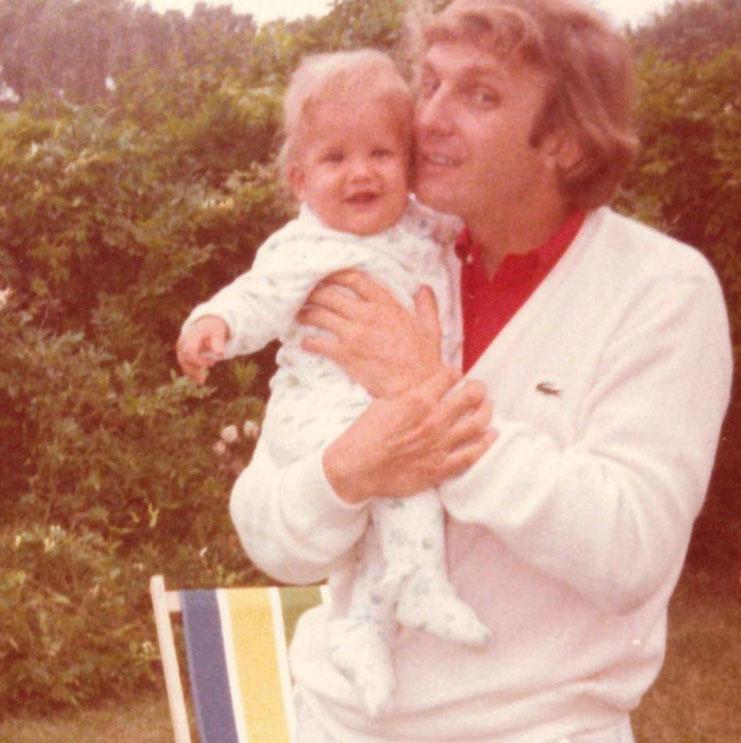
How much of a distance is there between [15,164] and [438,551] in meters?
4.07

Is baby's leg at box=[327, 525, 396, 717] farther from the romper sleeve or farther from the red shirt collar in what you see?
the red shirt collar

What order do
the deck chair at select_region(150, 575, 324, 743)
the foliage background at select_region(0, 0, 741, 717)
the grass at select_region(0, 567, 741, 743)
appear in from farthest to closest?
the foliage background at select_region(0, 0, 741, 717)
the grass at select_region(0, 567, 741, 743)
the deck chair at select_region(150, 575, 324, 743)

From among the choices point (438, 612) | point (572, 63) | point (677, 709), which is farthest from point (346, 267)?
point (677, 709)

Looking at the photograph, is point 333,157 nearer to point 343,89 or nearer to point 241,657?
point 343,89

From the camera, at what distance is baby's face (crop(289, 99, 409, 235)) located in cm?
237

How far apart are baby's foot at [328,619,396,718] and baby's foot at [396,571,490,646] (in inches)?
2.4

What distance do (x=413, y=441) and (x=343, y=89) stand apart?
0.66 meters

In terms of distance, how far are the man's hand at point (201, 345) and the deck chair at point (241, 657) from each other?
1311mm

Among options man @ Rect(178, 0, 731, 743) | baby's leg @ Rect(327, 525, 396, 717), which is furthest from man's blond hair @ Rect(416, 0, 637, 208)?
baby's leg @ Rect(327, 525, 396, 717)

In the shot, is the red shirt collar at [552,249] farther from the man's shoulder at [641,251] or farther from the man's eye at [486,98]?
the man's eye at [486,98]

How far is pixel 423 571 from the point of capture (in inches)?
85.2

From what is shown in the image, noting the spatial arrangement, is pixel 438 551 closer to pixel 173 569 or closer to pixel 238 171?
pixel 173 569

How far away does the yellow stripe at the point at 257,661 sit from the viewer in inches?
139

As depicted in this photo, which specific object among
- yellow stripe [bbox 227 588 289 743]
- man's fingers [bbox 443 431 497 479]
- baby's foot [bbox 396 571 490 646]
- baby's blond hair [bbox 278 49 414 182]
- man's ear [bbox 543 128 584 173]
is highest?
baby's blond hair [bbox 278 49 414 182]
